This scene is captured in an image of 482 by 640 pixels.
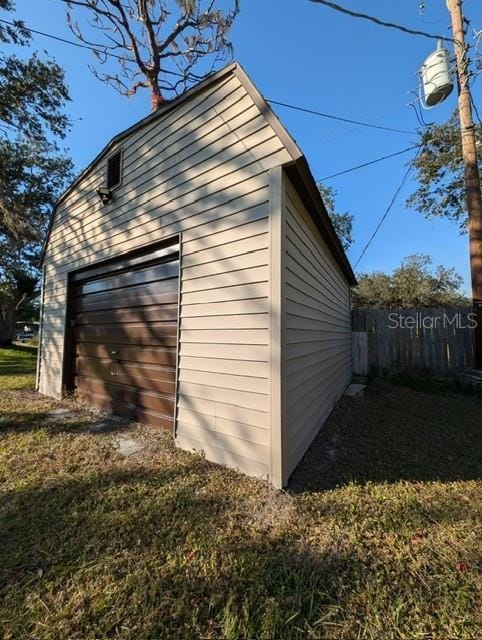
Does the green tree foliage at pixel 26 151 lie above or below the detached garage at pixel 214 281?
above

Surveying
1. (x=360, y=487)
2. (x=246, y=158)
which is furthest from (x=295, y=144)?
(x=360, y=487)

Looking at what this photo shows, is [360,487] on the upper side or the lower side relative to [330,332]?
lower

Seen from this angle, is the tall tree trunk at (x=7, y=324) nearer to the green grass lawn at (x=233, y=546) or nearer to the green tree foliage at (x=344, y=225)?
the green grass lawn at (x=233, y=546)

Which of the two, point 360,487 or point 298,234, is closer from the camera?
point 360,487

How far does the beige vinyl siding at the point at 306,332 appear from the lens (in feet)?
8.93

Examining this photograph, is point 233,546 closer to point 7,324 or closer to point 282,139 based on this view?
point 282,139

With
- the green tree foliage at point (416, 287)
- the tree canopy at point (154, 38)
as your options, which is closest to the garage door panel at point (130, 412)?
the tree canopy at point (154, 38)

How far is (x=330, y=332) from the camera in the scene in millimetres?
5137

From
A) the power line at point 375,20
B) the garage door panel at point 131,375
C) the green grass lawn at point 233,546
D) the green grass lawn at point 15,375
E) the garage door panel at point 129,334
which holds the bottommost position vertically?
the green grass lawn at point 233,546

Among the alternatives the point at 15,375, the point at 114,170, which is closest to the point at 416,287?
the point at 114,170

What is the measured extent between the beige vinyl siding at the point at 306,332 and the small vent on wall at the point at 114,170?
301 centimetres

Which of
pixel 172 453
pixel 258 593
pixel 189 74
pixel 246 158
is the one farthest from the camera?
pixel 189 74

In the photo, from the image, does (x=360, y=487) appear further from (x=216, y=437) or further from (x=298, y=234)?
(x=298, y=234)

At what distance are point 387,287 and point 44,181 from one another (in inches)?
712
